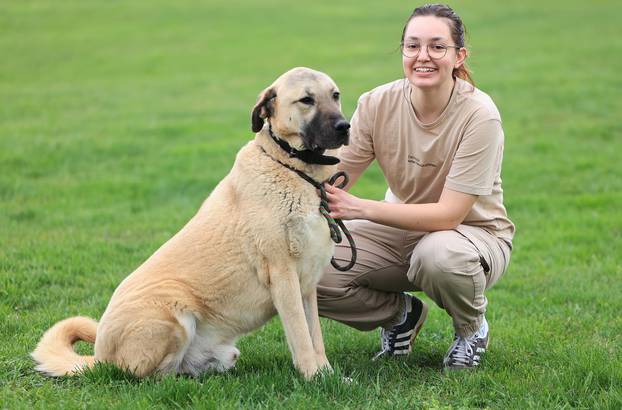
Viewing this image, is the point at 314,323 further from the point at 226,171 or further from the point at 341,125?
the point at 226,171

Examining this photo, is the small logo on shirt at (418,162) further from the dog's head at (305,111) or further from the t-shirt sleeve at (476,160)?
the dog's head at (305,111)

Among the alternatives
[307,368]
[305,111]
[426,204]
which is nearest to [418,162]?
[426,204]

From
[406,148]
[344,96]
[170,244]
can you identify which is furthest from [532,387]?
[344,96]

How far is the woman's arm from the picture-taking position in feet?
12.4

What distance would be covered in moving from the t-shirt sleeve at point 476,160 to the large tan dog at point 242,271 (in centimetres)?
65

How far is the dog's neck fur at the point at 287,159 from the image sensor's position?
3.74 metres

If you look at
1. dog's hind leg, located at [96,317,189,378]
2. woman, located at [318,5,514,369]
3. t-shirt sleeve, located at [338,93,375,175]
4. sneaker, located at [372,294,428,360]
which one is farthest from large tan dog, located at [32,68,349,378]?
sneaker, located at [372,294,428,360]

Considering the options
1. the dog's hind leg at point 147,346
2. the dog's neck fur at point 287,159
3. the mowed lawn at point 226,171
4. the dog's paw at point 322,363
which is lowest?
the mowed lawn at point 226,171

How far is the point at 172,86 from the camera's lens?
14.8 metres

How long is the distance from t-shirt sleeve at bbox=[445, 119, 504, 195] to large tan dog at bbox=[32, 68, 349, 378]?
65cm

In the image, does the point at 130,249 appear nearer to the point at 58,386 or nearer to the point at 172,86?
the point at 58,386

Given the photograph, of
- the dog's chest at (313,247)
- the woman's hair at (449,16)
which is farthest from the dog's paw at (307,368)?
the woman's hair at (449,16)

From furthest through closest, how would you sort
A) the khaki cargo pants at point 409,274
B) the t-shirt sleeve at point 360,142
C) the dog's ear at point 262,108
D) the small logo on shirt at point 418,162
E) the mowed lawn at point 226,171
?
1. the t-shirt sleeve at point 360,142
2. the small logo on shirt at point 418,162
3. the khaki cargo pants at point 409,274
4. the dog's ear at point 262,108
5. the mowed lawn at point 226,171

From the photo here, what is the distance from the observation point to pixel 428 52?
3.88 m
